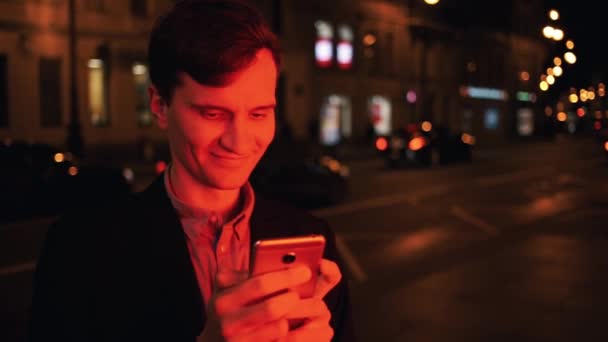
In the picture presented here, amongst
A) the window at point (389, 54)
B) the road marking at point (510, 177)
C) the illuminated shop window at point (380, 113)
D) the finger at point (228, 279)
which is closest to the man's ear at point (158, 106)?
the finger at point (228, 279)

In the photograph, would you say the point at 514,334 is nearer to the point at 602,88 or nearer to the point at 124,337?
the point at 124,337

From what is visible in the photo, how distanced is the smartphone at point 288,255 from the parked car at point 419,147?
29079mm

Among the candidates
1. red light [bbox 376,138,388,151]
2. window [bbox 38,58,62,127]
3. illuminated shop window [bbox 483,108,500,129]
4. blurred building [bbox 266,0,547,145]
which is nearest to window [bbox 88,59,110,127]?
window [bbox 38,58,62,127]

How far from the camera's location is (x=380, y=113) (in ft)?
158

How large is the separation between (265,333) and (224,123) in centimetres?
57

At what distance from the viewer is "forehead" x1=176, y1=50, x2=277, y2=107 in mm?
1980

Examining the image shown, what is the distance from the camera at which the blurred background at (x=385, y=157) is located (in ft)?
29.0

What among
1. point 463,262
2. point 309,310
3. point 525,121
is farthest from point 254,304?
point 525,121

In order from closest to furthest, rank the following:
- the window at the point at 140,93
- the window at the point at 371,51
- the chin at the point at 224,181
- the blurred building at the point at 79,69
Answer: the chin at the point at 224,181, the blurred building at the point at 79,69, the window at the point at 140,93, the window at the point at 371,51

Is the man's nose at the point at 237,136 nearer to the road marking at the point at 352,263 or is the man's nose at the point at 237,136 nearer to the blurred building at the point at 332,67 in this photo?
the road marking at the point at 352,263

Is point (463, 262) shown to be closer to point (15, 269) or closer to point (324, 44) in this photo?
point (15, 269)

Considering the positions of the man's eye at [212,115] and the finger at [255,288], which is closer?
the finger at [255,288]

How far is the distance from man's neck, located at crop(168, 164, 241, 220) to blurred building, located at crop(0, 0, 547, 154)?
1771cm

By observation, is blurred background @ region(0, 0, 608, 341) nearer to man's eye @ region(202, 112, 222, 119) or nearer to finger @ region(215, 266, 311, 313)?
man's eye @ region(202, 112, 222, 119)
